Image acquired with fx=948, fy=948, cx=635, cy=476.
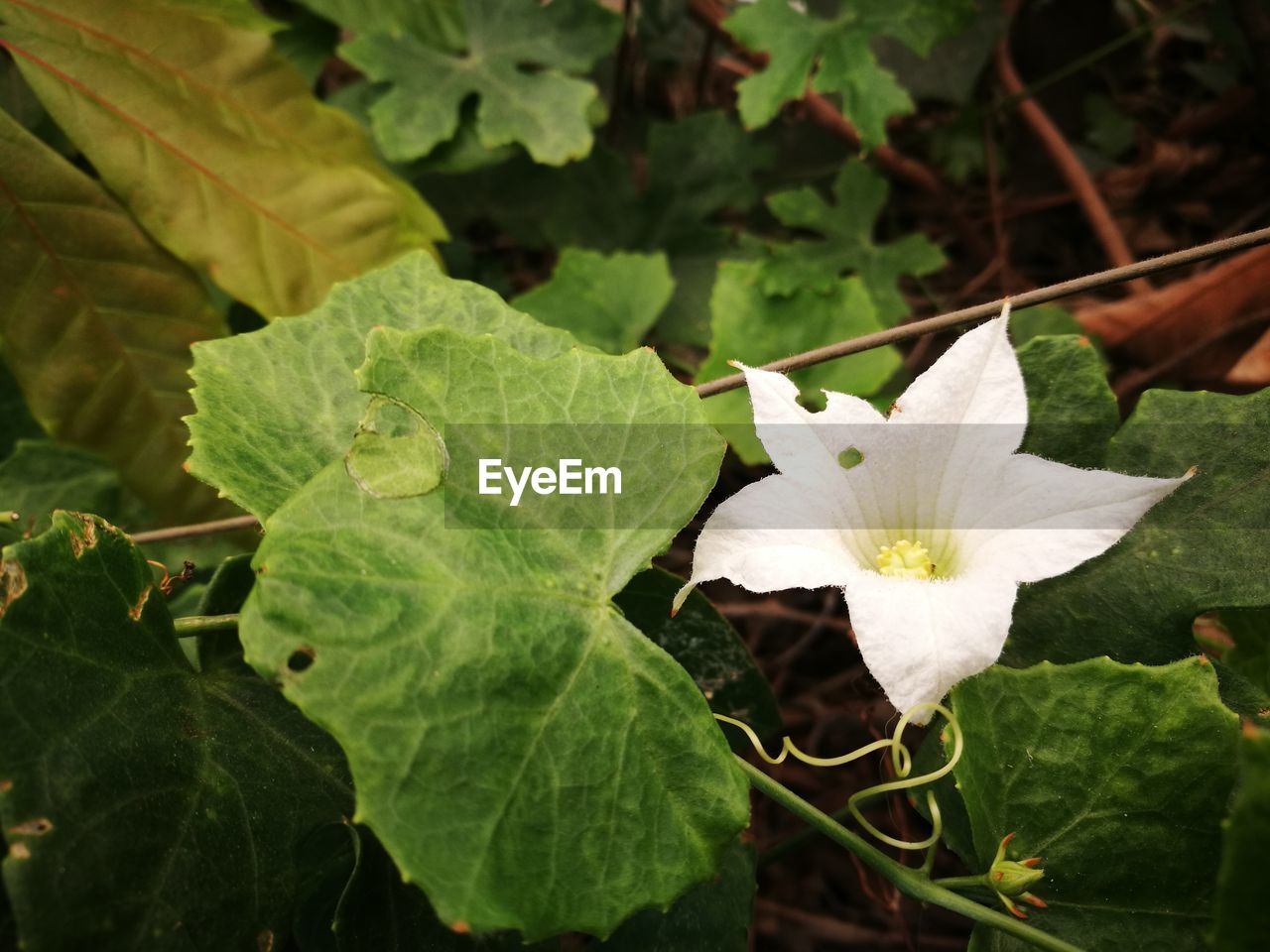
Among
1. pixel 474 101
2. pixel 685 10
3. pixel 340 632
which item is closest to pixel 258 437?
pixel 340 632

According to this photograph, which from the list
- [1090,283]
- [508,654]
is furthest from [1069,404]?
[508,654]

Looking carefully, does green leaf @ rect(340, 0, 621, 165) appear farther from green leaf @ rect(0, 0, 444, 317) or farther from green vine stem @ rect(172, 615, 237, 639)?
green vine stem @ rect(172, 615, 237, 639)

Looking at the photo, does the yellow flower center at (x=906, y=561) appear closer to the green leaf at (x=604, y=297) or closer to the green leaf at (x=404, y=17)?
the green leaf at (x=604, y=297)

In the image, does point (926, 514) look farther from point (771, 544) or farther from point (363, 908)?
point (363, 908)

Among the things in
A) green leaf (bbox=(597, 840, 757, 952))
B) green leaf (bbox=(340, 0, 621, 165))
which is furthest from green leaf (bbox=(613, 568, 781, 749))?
green leaf (bbox=(340, 0, 621, 165))

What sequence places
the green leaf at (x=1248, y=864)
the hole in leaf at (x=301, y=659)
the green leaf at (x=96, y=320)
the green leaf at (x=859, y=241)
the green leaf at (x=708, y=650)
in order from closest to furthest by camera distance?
the green leaf at (x=1248, y=864), the hole in leaf at (x=301, y=659), the green leaf at (x=708, y=650), the green leaf at (x=96, y=320), the green leaf at (x=859, y=241)

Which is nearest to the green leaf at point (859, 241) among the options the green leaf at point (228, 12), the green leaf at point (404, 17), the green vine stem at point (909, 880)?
the green leaf at point (404, 17)

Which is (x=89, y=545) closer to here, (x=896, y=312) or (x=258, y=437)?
(x=258, y=437)
